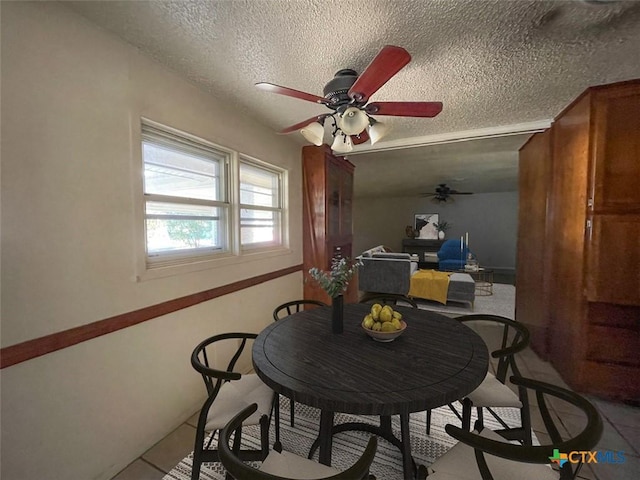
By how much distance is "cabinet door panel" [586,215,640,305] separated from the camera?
1.87 meters

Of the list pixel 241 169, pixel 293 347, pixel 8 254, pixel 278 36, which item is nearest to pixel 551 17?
pixel 278 36

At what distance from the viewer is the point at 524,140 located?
11.1 ft

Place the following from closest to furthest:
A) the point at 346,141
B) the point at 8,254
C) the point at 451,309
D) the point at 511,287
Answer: the point at 8,254
the point at 346,141
the point at 451,309
the point at 511,287

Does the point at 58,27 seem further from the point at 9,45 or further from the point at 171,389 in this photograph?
the point at 171,389

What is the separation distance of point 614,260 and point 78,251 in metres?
3.37

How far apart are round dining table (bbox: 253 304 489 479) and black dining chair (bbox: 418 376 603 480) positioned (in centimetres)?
16

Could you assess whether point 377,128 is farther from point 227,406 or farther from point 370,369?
point 227,406

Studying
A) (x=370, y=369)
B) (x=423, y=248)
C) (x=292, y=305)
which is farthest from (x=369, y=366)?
(x=423, y=248)

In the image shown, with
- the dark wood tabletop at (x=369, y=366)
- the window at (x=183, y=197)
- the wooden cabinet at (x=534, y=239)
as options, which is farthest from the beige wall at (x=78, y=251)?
the wooden cabinet at (x=534, y=239)

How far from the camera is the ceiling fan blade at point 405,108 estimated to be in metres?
1.47

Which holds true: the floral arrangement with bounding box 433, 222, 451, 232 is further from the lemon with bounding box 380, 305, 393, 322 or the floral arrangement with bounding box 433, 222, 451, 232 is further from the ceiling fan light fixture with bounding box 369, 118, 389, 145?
the lemon with bounding box 380, 305, 393, 322

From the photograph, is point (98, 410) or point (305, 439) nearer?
point (98, 410)

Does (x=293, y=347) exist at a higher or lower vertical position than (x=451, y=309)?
higher

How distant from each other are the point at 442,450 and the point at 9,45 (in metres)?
2.92
